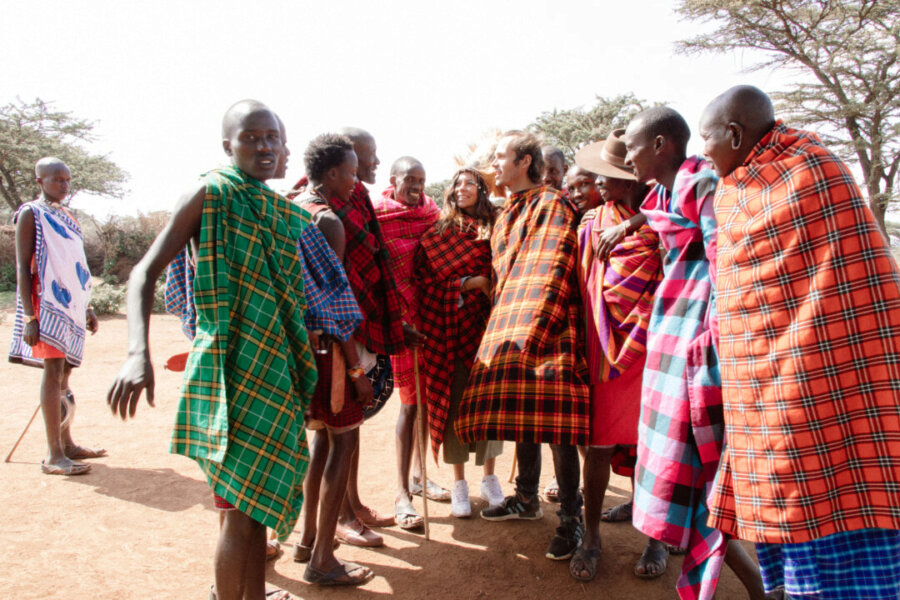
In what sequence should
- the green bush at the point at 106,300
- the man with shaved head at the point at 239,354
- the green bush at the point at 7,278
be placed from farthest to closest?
the green bush at the point at 7,278
the green bush at the point at 106,300
the man with shaved head at the point at 239,354

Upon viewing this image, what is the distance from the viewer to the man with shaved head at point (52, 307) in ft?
15.5

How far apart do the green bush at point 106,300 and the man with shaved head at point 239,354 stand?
13.1 meters

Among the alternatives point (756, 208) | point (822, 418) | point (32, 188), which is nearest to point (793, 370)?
point (822, 418)

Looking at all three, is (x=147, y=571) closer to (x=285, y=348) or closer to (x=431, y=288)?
(x=285, y=348)

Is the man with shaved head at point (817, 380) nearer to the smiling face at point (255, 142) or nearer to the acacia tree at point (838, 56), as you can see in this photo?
the smiling face at point (255, 142)

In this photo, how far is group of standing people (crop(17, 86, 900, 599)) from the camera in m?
1.97

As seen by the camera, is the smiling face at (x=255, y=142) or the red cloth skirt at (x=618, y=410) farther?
the red cloth skirt at (x=618, y=410)

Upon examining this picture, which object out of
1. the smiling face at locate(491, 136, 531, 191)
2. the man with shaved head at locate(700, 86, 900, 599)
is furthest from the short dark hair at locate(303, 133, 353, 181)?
the man with shaved head at locate(700, 86, 900, 599)

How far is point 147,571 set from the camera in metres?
3.21

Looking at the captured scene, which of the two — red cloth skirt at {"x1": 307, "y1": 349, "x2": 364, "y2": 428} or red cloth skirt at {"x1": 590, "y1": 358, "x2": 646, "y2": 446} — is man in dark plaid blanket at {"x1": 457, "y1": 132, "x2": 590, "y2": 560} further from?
red cloth skirt at {"x1": 307, "y1": 349, "x2": 364, "y2": 428}

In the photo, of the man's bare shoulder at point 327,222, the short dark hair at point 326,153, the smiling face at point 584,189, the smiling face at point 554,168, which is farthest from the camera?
the smiling face at point 554,168

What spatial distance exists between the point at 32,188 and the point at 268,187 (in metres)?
24.4

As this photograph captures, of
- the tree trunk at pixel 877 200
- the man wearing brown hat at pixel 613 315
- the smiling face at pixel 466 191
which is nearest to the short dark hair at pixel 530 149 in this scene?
the man wearing brown hat at pixel 613 315

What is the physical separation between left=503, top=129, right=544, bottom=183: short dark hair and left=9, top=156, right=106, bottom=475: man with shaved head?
11.6 ft
